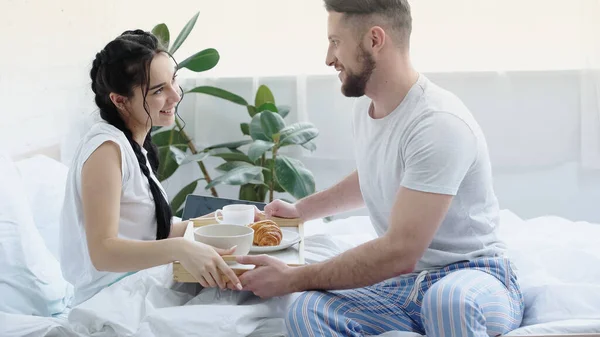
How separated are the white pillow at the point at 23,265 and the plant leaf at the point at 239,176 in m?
0.91

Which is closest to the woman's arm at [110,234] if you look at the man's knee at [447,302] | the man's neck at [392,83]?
the man's knee at [447,302]

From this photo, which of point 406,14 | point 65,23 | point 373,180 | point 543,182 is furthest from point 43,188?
point 543,182

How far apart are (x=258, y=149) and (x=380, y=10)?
1041 mm

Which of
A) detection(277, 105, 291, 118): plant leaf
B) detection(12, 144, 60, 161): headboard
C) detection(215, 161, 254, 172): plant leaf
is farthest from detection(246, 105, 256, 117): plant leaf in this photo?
detection(12, 144, 60, 161): headboard

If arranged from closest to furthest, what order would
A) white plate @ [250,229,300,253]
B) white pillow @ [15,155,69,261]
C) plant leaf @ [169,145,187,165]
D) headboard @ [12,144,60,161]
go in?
white plate @ [250,229,300,253] < white pillow @ [15,155,69,261] < headboard @ [12,144,60,161] < plant leaf @ [169,145,187,165]

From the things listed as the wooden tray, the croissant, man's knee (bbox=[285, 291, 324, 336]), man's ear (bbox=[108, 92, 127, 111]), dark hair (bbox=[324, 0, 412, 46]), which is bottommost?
man's knee (bbox=[285, 291, 324, 336])

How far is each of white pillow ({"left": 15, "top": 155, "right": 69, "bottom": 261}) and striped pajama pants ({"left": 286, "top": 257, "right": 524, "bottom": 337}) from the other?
2.91 ft

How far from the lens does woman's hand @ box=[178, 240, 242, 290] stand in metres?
1.43

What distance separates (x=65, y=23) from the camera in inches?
104

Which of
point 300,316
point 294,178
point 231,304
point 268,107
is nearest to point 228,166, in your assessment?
point 268,107

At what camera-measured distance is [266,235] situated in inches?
63.0

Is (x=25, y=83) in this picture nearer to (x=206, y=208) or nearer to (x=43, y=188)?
(x=43, y=188)

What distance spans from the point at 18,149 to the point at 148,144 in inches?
25.0

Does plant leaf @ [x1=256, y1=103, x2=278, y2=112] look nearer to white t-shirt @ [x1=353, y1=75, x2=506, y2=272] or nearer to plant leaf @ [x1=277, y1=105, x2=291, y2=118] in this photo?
plant leaf @ [x1=277, y1=105, x2=291, y2=118]
